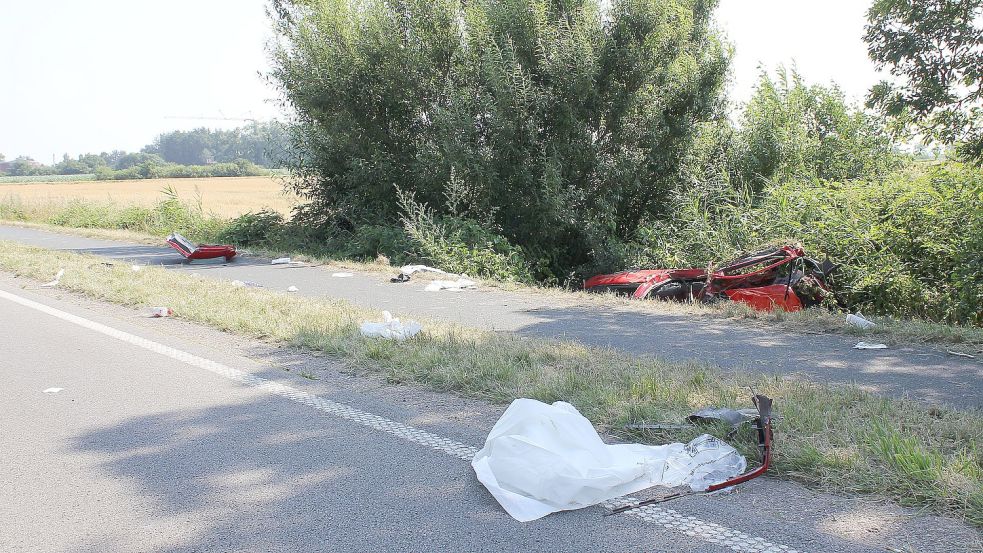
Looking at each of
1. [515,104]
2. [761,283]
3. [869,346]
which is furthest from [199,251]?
[869,346]

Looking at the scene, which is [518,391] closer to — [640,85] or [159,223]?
[640,85]

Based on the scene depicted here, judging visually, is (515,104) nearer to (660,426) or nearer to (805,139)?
(805,139)

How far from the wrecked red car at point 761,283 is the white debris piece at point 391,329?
4086 millimetres

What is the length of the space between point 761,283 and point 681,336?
368 centimetres

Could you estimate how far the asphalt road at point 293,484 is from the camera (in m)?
3.17

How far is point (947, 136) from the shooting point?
8789 mm

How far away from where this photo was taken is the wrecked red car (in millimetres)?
10000

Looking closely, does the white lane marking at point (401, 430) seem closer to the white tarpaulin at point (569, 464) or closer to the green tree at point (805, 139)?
the white tarpaulin at point (569, 464)

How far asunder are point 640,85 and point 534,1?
2.83 meters

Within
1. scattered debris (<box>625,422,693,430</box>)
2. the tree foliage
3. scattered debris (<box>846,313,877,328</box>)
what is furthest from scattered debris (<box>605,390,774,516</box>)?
the tree foliage

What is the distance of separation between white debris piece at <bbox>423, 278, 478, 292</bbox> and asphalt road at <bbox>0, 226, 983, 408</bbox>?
0.83 ft

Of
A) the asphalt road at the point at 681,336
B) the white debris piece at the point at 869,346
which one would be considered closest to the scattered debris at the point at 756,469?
the asphalt road at the point at 681,336

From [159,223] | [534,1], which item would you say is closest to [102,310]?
[534,1]

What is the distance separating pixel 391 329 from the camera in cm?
734
